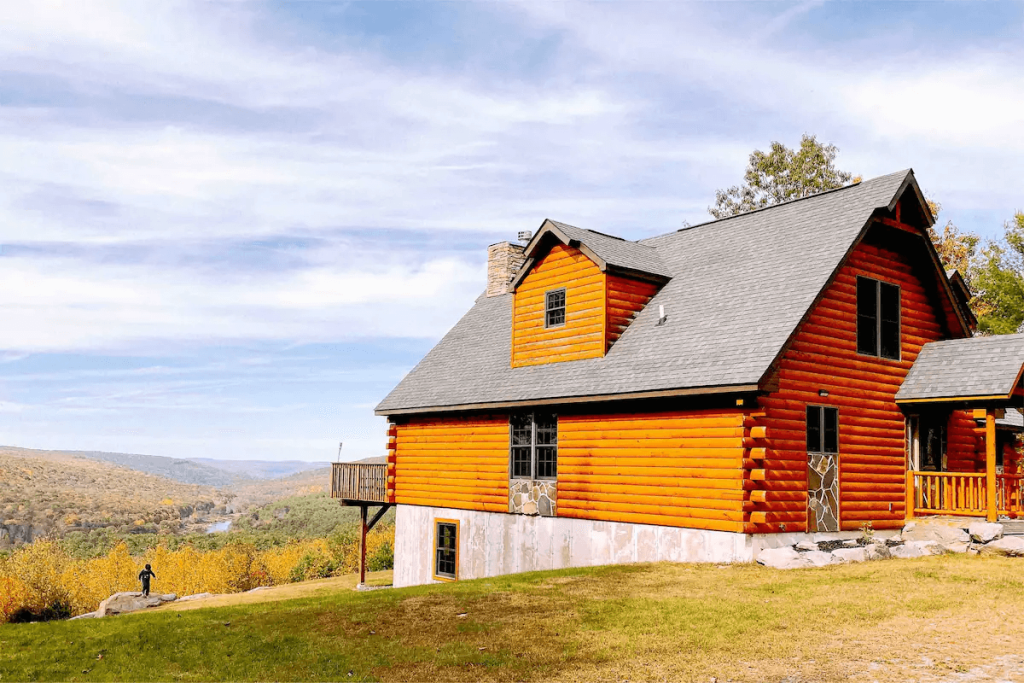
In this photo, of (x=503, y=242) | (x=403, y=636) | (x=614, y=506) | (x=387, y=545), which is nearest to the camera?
(x=403, y=636)

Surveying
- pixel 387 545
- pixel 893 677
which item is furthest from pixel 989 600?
pixel 387 545

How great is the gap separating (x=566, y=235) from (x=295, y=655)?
42.5 feet

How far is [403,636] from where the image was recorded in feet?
37.7

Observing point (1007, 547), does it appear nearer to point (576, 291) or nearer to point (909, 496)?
point (909, 496)

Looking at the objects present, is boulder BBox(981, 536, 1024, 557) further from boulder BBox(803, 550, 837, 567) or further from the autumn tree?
the autumn tree

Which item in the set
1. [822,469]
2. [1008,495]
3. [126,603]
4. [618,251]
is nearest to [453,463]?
[618,251]

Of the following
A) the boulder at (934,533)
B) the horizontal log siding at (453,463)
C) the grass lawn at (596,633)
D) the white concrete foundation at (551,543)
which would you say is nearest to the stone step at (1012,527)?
the boulder at (934,533)

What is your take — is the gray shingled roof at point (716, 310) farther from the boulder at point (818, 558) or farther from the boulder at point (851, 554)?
the boulder at point (851, 554)

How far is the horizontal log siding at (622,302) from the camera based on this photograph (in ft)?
68.0

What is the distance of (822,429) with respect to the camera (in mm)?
17828

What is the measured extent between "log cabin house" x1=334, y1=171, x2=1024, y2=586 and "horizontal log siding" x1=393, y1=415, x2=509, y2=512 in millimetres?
71

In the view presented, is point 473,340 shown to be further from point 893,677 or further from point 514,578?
point 893,677

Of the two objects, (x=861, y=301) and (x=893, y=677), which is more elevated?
(x=861, y=301)

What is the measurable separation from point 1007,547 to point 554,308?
37.1 ft
